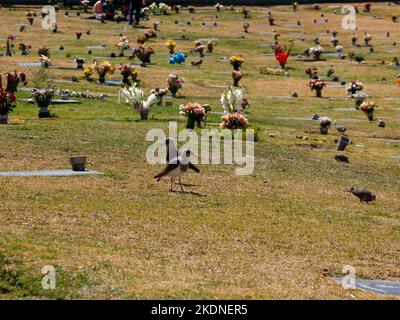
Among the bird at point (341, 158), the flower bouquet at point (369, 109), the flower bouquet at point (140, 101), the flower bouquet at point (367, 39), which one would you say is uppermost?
the flower bouquet at point (140, 101)

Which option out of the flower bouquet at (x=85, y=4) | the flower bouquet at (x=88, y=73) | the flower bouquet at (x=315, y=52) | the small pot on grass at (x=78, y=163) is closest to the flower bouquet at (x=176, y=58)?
the flower bouquet at (x=315, y=52)

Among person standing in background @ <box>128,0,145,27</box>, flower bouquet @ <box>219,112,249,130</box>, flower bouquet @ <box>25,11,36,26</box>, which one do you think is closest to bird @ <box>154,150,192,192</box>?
flower bouquet @ <box>219,112,249,130</box>

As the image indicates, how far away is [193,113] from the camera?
37281 millimetres

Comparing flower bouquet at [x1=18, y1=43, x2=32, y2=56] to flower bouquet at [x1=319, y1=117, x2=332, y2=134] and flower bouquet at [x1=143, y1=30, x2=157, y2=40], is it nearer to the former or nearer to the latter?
flower bouquet at [x1=143, y1=30, x2=157, y2=40]

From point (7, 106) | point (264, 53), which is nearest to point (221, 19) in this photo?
point (264, 53)

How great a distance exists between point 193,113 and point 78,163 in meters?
10.7

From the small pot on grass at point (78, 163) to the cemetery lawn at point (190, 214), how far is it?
0.61m

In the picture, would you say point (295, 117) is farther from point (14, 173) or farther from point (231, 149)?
point (14, 173)

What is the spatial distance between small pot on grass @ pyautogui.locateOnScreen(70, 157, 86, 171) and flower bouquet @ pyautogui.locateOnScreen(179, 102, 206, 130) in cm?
1028

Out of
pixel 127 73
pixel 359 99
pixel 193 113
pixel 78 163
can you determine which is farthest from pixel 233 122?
pixel 127 73

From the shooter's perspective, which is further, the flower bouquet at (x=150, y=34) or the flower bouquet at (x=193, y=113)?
the flower bouquet at (x=150, y=34)

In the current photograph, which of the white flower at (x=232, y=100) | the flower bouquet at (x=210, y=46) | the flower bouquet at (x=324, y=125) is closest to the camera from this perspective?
the white flower at (x=232, y=100)

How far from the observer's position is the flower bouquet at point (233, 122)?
37969 mm

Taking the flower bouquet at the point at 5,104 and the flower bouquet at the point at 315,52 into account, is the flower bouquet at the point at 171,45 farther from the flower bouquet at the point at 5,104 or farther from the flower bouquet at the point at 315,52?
the flower bouquet at the point at 5,104
